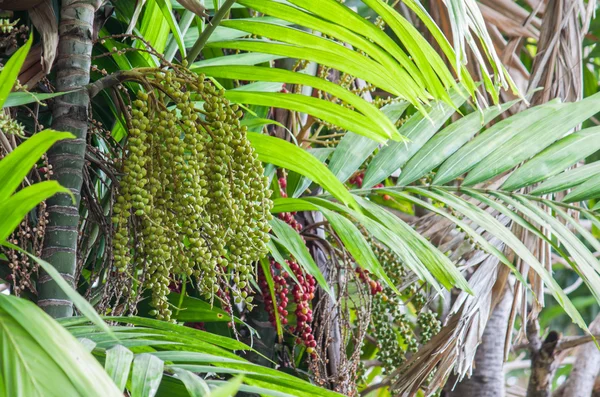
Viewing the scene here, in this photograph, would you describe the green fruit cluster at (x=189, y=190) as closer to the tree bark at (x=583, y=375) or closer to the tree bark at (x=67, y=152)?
the tree bark at (x=67, y=152)

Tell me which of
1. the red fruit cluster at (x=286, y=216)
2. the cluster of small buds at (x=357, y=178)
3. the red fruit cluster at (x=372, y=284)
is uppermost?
the cluster of small buds at (x=357, y=178)

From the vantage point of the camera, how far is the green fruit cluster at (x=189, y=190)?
71 cm

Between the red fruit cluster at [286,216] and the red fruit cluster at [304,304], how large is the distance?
0.22 ft

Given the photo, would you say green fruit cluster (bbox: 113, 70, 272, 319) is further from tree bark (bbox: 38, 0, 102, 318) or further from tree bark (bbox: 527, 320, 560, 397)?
tree bark (bbox: 527, 320, 560, 397)

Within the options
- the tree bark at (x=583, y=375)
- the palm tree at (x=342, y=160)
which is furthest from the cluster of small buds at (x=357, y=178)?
the tree bark at (x=583, y=375)

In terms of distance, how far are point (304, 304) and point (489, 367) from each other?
718 millimetres

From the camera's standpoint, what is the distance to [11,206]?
495 millimetres

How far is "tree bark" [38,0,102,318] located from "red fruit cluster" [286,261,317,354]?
0.54 metres

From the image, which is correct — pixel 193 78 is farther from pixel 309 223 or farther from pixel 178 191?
pixel 309 223

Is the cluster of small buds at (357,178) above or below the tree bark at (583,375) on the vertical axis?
above

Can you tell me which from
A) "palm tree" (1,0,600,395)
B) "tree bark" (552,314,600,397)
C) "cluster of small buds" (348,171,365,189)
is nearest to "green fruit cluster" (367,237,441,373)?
"palm tree" (1,0,600,395)

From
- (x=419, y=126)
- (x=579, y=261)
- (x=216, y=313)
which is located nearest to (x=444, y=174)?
(x=419, y=126)

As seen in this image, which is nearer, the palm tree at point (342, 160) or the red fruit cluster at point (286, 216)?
the palm tree at point (342, 160)

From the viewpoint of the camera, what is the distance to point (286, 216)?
1.26 metres
